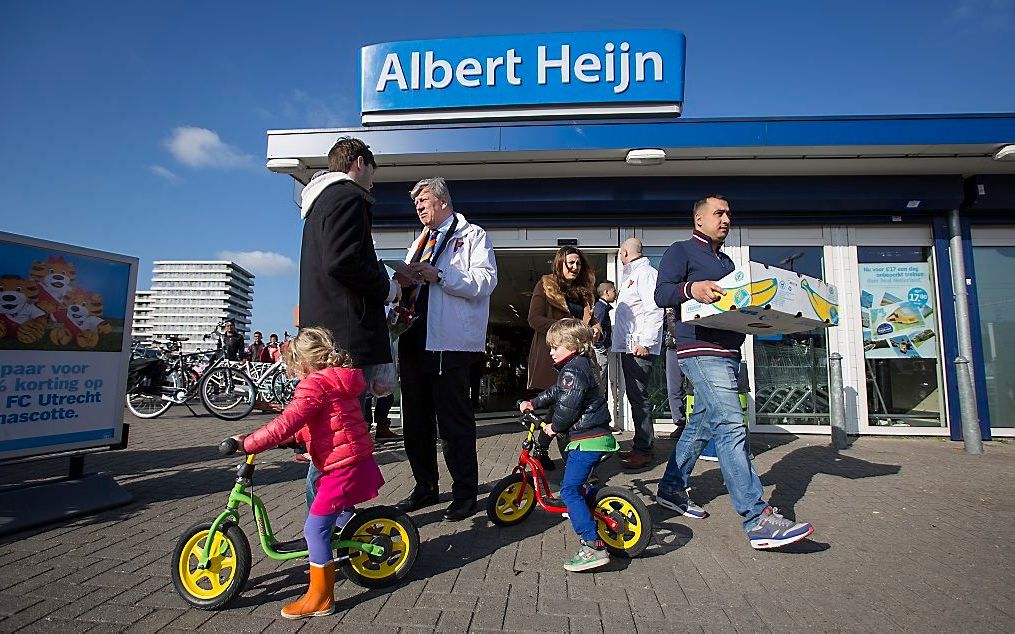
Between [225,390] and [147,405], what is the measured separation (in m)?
1.28

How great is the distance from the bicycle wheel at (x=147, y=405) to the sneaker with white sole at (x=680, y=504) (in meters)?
8.55

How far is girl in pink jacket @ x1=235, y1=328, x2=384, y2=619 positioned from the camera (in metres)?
2.10

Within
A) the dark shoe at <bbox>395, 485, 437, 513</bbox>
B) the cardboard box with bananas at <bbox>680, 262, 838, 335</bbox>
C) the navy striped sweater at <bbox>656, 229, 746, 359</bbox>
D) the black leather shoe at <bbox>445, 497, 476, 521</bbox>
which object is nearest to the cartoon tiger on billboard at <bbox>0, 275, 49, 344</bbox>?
the dark shoe at <bbox>395, 485, 437, 513</bbox>

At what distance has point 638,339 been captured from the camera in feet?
15.9

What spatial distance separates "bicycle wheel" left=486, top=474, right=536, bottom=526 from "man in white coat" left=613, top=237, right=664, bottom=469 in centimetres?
162

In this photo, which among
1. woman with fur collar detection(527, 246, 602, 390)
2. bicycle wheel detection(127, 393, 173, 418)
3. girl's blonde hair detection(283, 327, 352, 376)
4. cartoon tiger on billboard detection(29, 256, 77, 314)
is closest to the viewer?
girl's blonde hair detection(283, 327, 352, 376)

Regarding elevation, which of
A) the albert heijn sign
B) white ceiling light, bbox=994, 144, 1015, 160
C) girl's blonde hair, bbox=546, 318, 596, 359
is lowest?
girl's blonde hair, bbox=546, 318, 596, 359

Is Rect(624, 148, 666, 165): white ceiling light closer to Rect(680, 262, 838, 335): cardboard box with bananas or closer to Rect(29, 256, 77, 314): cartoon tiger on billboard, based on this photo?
Rect(680, 262, 838, 335): cardboard box with bananas

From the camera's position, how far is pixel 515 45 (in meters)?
7.77

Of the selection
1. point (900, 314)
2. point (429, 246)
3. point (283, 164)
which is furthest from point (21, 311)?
point (900, 314)

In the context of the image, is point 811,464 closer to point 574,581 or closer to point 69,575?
point 574,581

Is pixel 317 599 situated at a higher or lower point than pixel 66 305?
lower

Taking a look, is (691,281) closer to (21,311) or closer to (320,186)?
(320,186)

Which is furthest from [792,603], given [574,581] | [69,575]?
[69,575]
